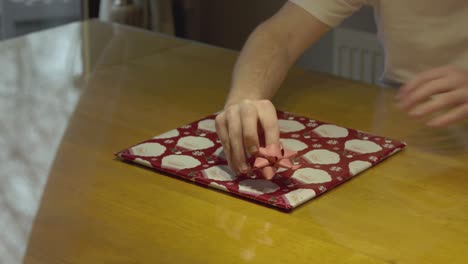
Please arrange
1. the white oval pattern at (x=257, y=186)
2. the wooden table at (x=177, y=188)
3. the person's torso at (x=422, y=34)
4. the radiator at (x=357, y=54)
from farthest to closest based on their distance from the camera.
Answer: the radiator at (x=357, y=54)
the person's torso at (x=422, y=34)
the white oval pattern at (x=257, y=186)
the wooden table at (x=177, y=188)

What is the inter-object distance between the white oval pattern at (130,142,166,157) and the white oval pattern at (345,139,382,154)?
0.97 ft

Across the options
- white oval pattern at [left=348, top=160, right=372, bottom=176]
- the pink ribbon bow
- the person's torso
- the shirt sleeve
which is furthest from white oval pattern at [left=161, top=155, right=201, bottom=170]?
the person's torso

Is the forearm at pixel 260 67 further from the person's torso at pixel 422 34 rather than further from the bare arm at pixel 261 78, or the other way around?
the person's torso at pixel 422 34

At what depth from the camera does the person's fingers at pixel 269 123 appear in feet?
3.80

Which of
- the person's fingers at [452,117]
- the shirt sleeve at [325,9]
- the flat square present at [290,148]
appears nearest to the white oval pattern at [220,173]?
the flat square present at [290,148]

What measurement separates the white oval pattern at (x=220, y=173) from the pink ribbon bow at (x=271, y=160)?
5 cm

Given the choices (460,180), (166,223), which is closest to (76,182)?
(166,223)

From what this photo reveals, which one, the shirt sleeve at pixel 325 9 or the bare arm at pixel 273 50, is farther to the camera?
the shirt sleeve at pixel 325 9

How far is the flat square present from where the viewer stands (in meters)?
1.11

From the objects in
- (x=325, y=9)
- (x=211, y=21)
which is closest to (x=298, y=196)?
(x=325, y=9)

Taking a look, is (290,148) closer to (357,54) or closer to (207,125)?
(207,125)

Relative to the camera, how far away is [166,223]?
1.04 metres

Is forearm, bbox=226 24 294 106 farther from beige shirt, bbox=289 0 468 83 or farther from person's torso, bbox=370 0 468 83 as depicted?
person's torso, bbox=370 0 468 83

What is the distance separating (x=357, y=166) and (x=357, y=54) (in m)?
1.71
